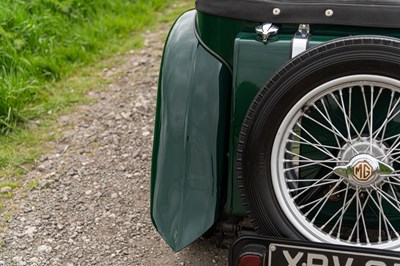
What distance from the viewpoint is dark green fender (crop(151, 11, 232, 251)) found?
2.94 meters

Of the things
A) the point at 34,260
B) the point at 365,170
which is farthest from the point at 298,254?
the point at 34,260

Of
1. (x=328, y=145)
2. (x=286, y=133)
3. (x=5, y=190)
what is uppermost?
(x=286, y=133)

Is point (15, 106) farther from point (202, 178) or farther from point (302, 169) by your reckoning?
point (302, 169)

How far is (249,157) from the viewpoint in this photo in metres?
2.68

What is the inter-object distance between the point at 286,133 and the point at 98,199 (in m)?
1.58

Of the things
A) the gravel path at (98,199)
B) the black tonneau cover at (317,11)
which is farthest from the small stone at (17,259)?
the black tonneau cover at (317,11)

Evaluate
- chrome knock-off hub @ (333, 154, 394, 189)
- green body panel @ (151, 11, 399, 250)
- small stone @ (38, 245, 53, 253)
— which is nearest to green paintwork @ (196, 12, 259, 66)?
green body panel @ (151, 11, 399, 250)

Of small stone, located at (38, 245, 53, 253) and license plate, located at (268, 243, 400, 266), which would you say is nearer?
license plate, located at (268, 243, 400, 266)

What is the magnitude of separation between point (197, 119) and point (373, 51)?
2.63 feet

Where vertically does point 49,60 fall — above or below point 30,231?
above

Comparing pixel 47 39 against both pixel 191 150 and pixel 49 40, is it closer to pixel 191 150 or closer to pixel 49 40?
pixel 49 40

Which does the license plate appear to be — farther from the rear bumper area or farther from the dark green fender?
the dark green fender

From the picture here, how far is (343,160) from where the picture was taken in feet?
8.84

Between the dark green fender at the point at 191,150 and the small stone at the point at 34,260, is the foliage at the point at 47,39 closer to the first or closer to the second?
the small stone at the point at 34,260
